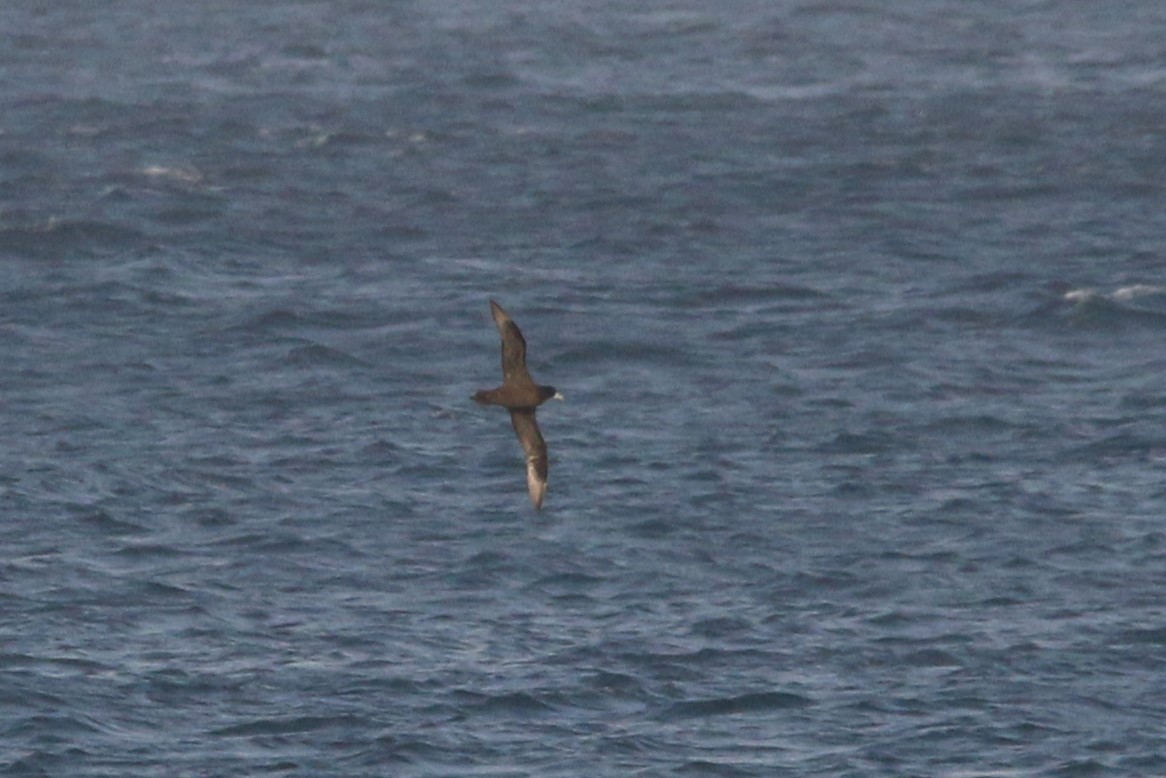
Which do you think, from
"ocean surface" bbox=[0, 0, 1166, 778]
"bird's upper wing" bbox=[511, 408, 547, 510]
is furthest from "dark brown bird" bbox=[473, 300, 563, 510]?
"ocean surface" bbox=[0, 0, 1166, 778]

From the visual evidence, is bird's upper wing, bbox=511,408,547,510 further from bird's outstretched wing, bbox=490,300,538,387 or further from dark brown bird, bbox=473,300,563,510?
bird's outstretched wing, bbox=490,300,538,387

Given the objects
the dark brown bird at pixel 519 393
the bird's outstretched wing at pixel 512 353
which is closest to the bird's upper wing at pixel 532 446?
the dark brown bird at pixel 519 393

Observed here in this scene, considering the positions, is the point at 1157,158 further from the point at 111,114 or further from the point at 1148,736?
the point at 1148,736

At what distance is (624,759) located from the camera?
4422 cm

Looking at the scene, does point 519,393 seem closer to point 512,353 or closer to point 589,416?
point 512,353

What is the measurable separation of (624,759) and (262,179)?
47.2 m

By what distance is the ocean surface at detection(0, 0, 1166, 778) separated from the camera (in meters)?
46.5

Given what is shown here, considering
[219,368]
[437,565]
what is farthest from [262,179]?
[437,565]

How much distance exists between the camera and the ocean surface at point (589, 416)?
1831 inches

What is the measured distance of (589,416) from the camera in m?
63.7

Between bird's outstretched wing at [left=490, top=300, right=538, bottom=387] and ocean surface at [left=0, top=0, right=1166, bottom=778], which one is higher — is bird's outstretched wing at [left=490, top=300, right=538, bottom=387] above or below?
above

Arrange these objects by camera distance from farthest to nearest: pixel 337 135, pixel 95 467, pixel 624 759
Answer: pixel 337 135 → pixel 95 467 → pixel 624 759

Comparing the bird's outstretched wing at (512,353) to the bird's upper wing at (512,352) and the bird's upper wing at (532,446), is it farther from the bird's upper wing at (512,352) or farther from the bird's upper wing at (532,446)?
the bird's upper wing at (532,446)

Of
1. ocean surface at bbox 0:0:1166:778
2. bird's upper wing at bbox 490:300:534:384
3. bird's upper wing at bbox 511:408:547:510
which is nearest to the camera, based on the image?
bird's upper wing at bbox 490:300:534:384
